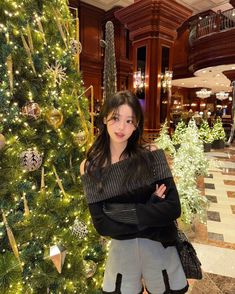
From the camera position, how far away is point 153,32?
29.1ft

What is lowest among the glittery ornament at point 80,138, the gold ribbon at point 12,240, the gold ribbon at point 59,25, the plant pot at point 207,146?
the plant pot at point 207,146

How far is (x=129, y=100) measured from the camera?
1.34 metres

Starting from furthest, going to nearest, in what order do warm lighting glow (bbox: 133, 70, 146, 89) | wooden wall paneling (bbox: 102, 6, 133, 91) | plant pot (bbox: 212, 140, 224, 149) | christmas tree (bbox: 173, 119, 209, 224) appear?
1. wooden wall paneling (bbox: 102, 6, 133, 91)
2. plant pot (bbox: 212, 140, 224, 149)
3. warm lighting glow (bbox: 133, 70, 146, 89)
4. christmas tree (bbox: 173, 119, 209, 224)

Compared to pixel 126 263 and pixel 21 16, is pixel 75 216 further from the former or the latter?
pixel 21 16

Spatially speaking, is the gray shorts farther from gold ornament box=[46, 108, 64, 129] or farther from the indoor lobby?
gold ornament box=[46, 108, 64, 129]

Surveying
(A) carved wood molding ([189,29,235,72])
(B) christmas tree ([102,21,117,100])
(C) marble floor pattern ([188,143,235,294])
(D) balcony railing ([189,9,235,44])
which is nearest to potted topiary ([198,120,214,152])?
(A) carved wood molding ([189,29,235,72])

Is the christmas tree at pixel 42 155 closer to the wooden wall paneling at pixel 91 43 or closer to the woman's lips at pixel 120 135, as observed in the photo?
the woman's lips at pixel 120 135

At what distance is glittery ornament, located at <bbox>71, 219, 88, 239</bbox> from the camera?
1.70 meters

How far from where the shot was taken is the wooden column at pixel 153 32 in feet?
28.4

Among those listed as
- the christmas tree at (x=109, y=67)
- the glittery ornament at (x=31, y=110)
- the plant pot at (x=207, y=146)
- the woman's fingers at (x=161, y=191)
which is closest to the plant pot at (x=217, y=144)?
the plant pot at (x=207, y=146)

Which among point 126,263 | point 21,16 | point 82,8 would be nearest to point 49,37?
point 21,16

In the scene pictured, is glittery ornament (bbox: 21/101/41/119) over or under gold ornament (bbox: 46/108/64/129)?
over

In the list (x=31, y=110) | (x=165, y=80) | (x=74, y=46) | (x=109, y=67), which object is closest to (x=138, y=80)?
(x=165, y=80)

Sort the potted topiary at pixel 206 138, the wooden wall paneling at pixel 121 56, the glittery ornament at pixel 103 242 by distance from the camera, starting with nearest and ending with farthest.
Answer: the glittery ornament at pixel 103 242
the potted topiary at pixel 206 138
the wooden wall paneling at pixel 121 56
